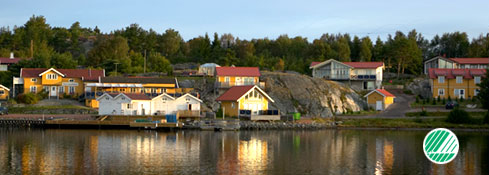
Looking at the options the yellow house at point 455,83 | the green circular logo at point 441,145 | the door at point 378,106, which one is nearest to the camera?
the green circular logo at point 441,145

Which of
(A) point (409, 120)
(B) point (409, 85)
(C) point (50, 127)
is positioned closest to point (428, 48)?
(B) point (409, 85)

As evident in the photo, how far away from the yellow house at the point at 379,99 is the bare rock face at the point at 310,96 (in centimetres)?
118

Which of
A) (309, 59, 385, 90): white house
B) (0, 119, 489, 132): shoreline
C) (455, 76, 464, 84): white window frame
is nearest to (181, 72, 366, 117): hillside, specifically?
(0, 119, 489, 132): shoreline

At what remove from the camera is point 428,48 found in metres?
124

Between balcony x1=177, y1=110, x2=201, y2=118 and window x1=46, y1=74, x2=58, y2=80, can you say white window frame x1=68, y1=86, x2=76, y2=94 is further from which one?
balcony x1=177, y1=110, x2=201, y2=118

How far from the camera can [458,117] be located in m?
64.7

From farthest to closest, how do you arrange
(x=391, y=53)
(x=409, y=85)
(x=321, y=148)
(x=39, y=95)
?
1. (x=391, y=53)
2. (x=409, y=85)
3. (x=39, y=95)
4. (x=321, y=148)

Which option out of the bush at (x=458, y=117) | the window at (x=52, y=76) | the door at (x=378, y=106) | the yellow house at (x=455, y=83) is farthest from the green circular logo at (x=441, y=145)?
the window at (x=52, y=76)

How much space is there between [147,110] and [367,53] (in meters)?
55.5

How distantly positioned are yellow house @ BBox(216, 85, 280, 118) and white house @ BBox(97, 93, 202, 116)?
353 centimetres

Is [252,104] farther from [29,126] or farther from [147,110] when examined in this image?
[29,126]

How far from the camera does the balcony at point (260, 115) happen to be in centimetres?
6444

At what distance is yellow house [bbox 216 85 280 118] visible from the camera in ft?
215

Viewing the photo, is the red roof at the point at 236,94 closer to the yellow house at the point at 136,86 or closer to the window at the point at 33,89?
the yellow house at the point at 136,86
